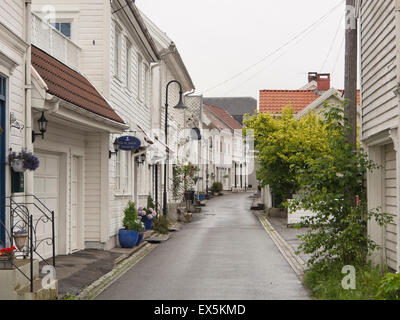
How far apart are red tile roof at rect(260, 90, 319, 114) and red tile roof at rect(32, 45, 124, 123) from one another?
2257 cm

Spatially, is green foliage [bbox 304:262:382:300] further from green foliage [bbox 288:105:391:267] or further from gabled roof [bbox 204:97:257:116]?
gabled roof [bbox 204:97:257:116]

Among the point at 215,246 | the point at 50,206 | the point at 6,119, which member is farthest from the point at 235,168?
the point at 6,119

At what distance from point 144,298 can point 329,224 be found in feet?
12.2

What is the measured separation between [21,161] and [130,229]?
7441 mm

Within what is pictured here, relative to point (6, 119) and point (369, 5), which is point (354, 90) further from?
point (6, 119)

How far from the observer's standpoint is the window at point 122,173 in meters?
16.4

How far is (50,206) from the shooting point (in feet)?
41.3

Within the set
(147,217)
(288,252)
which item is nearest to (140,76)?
(147,217)

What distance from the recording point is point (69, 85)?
12070mm

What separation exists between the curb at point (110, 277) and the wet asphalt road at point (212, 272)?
131mm

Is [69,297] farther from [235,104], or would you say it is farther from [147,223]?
[235,104]

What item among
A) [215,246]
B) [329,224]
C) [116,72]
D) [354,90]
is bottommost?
[215,246]

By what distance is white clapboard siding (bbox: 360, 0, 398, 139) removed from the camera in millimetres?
9055
